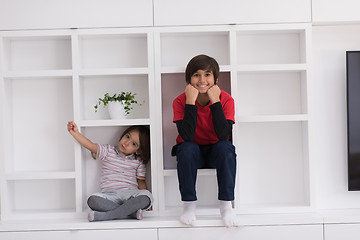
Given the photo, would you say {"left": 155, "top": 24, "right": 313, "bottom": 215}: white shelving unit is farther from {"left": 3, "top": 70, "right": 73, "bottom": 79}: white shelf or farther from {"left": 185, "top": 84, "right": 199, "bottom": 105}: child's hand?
{"left": 3, "top": 70, "right": 73, "bottom": 79}: white shelf

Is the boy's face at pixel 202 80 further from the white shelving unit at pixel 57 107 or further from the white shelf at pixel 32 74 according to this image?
the white shelf at pixel 32 74

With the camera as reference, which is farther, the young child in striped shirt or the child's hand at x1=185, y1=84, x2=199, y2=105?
the young child in striped shirt

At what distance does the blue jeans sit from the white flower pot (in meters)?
0.40

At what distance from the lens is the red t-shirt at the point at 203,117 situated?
7.22 ft

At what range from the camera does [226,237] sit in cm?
209

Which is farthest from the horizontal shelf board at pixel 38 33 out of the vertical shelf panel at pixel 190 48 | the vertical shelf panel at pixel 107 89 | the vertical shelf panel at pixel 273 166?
the vertical shelf panel at pixel 273 166

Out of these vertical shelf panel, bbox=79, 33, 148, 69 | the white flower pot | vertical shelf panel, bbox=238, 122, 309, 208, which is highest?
vertical shelf panel, bbox=79, 33, 148, 69

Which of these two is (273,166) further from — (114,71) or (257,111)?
(114,71)

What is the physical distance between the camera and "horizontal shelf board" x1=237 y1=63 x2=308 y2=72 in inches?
90.0

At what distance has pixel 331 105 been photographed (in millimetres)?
2441

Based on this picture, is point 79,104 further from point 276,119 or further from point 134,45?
point 276,119

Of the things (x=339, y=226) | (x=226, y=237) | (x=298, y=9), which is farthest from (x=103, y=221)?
(x=298, y=9)

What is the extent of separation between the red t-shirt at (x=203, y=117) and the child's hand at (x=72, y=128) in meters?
0.53

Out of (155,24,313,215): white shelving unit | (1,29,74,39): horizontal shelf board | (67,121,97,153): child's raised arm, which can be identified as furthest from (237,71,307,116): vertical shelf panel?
(1,29,74,39): horizontal shelf board
